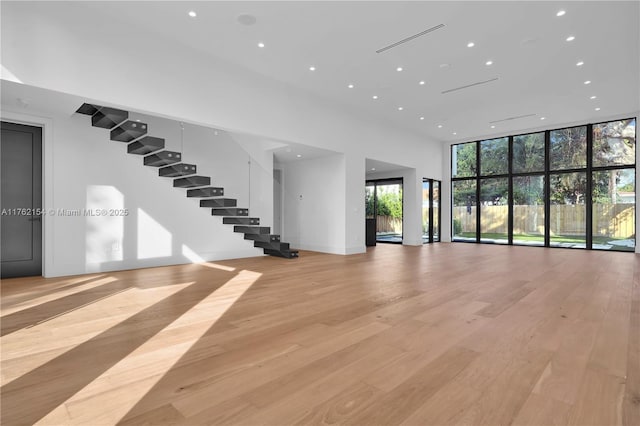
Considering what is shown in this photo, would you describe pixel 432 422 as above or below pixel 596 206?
below

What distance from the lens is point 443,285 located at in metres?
4.71

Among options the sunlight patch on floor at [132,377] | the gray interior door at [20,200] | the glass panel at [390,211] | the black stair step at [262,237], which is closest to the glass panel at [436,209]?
the glass panel at [390,211]

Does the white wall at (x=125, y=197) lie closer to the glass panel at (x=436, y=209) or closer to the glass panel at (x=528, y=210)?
the glass panel at (x=436, y=209)

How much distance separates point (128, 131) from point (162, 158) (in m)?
0.72

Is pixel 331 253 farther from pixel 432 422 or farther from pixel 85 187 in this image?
pixel 432 422

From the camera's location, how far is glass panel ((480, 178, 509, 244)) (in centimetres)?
1162

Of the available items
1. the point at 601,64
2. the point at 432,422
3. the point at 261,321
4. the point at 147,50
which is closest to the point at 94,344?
the point at 261,321

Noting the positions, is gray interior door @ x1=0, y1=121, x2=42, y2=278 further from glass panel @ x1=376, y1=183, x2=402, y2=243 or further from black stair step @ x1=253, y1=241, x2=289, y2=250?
glass panel @ x1=376, y1=183, x2=402, y2=243

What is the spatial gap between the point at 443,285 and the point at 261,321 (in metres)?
2.82

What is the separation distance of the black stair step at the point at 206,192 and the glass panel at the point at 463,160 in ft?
31.1

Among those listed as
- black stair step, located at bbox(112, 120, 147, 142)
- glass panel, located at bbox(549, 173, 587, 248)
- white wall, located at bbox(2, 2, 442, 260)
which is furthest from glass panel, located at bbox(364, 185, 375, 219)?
black stair step, located at bbox(112, 120, 147, 142)

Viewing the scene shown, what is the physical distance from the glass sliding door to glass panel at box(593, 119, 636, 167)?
19.4ft

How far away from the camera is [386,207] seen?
12570 mm

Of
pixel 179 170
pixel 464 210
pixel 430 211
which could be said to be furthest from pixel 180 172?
pixel 464 210
